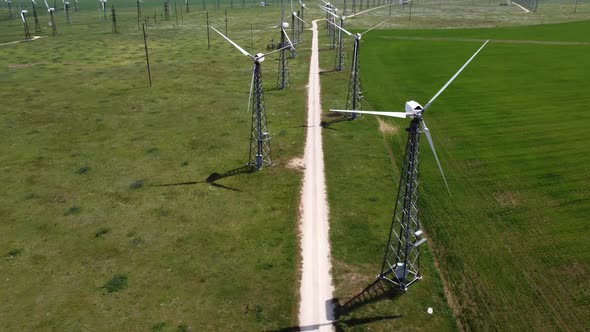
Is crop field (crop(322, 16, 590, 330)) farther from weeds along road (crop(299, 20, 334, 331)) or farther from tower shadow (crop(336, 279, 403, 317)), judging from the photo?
weeds along road (crop(299, 20, 334, 331))

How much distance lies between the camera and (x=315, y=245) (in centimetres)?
4300

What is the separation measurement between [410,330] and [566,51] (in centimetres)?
12108

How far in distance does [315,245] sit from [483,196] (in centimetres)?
2230

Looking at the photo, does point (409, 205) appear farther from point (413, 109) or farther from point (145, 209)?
point (145, 209)

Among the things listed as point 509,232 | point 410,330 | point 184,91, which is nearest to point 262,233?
point 410,330

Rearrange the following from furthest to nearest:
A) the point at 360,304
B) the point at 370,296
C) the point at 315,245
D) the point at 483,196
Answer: the point at 483,196 < the point at 315,245 < the point at 370,296 < the point at 360,304

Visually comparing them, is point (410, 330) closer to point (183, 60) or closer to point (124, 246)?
point (124, 246)

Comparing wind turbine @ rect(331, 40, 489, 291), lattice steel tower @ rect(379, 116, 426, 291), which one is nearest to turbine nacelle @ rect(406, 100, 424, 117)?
wind turbine @ rect(331, 40, 489, 291)

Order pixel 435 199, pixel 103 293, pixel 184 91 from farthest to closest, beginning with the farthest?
pixel 184 91 < pixel 435 199 < pixel 103 293

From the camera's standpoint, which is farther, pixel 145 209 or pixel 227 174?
pixel 227 174

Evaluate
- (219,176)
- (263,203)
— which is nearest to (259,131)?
(219,176)

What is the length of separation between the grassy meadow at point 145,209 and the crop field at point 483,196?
282 inches

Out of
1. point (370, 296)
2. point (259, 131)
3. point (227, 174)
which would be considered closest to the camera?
point (370, 296)

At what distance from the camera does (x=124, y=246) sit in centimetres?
4275
